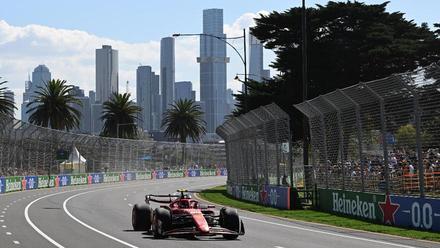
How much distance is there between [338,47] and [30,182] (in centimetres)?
2461

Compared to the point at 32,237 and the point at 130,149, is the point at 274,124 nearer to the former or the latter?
the point at 32,237

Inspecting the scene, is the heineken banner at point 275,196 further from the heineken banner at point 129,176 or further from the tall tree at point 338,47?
the heineken banner at point 129,176

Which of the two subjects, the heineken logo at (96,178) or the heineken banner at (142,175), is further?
the heineken banner at (142,175)

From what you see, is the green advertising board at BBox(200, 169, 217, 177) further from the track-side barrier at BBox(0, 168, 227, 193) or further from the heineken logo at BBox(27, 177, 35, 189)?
the heineken logo at BBox(27, 177, 35, 189)

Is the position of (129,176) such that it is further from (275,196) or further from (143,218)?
(143,218)

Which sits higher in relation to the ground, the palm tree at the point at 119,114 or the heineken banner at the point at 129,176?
the palm tree at the point at 119,114

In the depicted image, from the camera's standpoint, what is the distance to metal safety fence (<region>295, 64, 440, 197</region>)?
19.8 meters

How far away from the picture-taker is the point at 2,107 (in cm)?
6919

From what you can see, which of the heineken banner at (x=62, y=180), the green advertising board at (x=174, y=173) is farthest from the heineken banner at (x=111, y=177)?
the green advertising board at (x=174, y=173)

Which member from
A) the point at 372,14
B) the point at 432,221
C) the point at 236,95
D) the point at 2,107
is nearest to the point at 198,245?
the point at 432,221

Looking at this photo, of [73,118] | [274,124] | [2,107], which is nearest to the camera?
[274,124]

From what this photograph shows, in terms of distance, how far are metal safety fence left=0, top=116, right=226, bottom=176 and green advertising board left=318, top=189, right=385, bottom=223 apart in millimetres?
27308

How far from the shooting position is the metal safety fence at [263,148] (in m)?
31.8

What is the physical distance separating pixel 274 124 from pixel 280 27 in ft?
73.7
